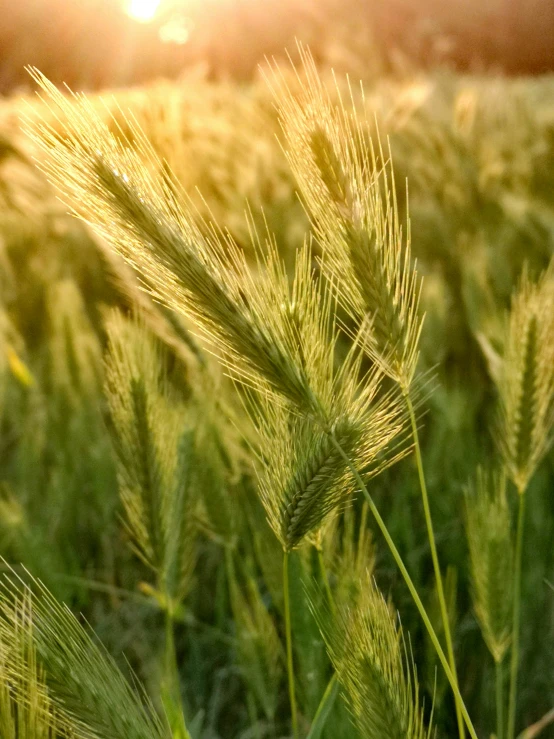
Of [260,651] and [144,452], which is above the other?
[144,452]

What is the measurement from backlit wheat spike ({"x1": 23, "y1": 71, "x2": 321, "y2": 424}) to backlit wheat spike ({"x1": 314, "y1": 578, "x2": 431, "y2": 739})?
103mm

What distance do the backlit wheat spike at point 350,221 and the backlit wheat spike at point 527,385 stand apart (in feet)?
0.52

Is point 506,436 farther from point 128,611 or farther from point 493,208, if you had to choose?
point 493,208

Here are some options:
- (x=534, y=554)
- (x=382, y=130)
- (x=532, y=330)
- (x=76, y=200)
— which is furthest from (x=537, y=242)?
(x=76, y=200)

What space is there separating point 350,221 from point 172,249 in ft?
0.31

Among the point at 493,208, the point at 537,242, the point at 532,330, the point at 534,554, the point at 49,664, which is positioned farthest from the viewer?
the point at 493,208

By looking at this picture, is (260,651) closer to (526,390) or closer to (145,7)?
(526,390)

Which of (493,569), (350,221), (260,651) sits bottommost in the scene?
(260,651)

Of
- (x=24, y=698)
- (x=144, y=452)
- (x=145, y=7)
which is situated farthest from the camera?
(x=145, y=7)

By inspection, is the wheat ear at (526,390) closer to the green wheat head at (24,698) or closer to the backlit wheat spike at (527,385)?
the backlit wheat spike at (527,385)

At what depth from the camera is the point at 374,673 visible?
14.1 inches

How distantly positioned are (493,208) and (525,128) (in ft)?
1.60

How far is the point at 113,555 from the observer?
0.91 metres

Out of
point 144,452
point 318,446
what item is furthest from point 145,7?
point 318,446
